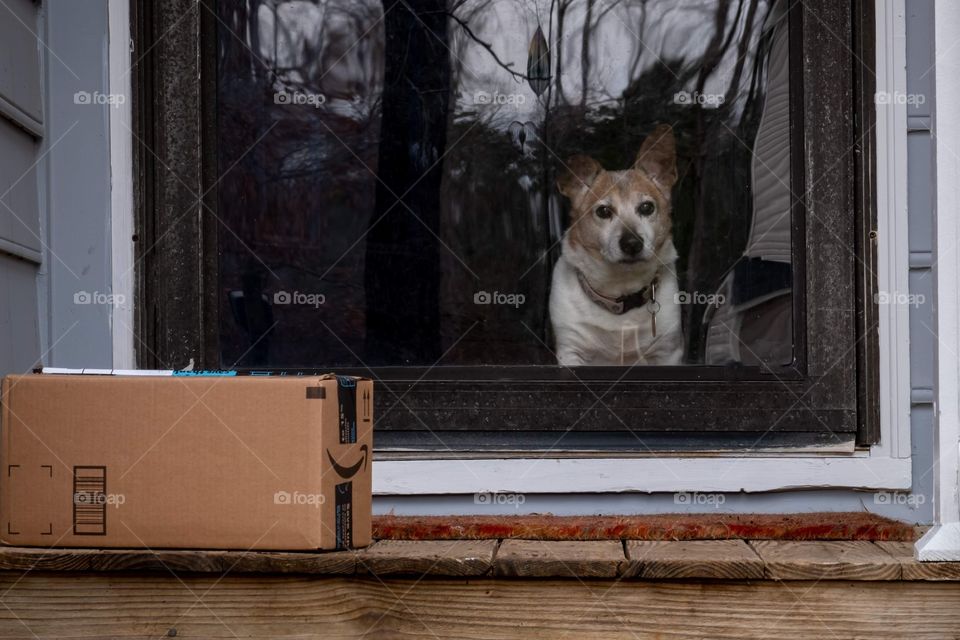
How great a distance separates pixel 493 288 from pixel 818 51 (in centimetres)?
91

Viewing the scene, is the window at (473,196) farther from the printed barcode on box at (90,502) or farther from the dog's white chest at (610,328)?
the printed barcode on box at (90,502)

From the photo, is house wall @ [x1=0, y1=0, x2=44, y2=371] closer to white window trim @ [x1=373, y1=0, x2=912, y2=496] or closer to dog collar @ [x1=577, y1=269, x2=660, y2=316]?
white window trim @ [x1=373, y1=0, x2=912, y2=496]

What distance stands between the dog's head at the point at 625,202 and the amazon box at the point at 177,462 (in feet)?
3.09

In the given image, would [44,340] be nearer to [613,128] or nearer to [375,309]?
[375,309]

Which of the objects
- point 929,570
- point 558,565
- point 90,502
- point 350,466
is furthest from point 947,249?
point 90,502

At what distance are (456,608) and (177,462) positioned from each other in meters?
0.48

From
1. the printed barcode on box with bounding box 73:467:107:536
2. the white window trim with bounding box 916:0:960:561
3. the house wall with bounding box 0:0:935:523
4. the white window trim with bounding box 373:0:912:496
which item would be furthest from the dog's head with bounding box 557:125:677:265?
the printed barcode on box with bounding box 73:467:107:536

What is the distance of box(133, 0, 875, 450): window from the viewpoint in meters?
2.04

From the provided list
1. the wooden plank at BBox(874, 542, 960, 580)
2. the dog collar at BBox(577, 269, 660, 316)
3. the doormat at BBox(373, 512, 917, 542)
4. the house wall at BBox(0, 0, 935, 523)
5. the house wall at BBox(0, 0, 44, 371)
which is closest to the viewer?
the wooden plank at BBox(874, 542, 960, 580)

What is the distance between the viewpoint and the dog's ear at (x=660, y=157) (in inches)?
81.8

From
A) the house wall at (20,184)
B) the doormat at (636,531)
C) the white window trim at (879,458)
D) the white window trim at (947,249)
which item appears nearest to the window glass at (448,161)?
the white window trim at (879,458)

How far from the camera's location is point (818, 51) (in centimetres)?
200

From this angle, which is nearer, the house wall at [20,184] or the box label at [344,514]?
the box label at [344,514]

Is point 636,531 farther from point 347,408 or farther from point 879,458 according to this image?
point 879,458
